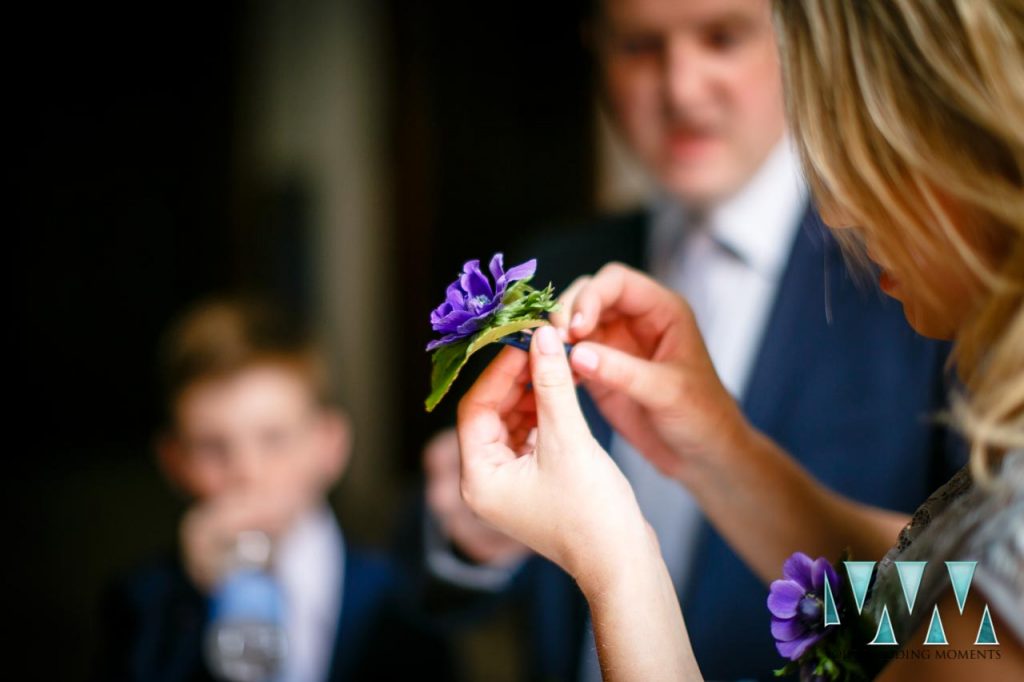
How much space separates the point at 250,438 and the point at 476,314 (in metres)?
1.00

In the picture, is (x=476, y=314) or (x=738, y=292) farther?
(x=738, y=292)

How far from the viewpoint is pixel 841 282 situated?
3.10 feet

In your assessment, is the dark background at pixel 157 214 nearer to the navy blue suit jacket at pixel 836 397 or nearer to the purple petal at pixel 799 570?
the navy blue suit jacket at pixel 836 397

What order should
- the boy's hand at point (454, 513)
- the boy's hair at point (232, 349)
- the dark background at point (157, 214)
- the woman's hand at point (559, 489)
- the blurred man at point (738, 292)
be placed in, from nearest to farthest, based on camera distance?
the woman's hand at point (559, 489), the blurred man at point (738, 292), the boy's hand at point (454, 513), the boy's hair at point (232, 349), the dark background at point (157, 214)

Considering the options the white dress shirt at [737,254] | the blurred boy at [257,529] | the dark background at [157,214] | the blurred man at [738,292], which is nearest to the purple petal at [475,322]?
the blurred man at [738,292]

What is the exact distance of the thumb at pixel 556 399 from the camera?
0.60 m

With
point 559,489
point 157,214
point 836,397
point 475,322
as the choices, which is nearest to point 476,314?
point 475,322

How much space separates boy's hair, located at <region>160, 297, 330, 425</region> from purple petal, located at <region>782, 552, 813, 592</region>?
1.10 metres

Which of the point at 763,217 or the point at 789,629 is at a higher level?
the point at 763,217

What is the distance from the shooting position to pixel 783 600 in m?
0.60

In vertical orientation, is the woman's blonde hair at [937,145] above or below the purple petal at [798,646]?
above

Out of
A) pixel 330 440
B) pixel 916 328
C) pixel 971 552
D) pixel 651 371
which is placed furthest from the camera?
pixel 330 440

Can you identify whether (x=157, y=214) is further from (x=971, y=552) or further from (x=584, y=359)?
(x=971, y=552)

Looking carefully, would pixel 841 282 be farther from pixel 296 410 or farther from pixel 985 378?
pixel 296 410
